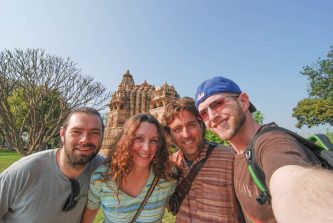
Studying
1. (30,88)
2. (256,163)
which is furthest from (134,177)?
(30,88)

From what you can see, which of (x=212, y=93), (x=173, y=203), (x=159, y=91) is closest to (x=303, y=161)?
(x=212, y=93)

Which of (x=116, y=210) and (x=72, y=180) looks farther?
(x=72, y=180)

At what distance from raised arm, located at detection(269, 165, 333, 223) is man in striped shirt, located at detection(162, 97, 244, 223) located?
45.6 inches

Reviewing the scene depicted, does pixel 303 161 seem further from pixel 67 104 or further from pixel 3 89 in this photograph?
pixel 67 104

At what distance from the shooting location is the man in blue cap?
909 millimetres

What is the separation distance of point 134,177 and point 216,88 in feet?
4.53

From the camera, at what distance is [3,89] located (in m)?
11.8

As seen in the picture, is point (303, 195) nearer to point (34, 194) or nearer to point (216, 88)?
point (216, 88)

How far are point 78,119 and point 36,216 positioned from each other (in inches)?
43.9

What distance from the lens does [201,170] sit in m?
2.48

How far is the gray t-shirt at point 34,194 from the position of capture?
2472 millimetres

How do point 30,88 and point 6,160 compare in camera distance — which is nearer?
point 30,88

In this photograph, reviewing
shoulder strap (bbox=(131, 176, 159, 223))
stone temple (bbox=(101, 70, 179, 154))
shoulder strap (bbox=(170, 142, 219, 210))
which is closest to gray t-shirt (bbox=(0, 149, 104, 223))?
shoulder strap (bbox=(131, 176, 159, 223))

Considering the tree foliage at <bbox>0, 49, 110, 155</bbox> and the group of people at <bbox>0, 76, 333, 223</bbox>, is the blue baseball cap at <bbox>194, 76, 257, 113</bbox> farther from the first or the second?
the tree foliage at <bbox>0, 49, 110, 155</bbox>
